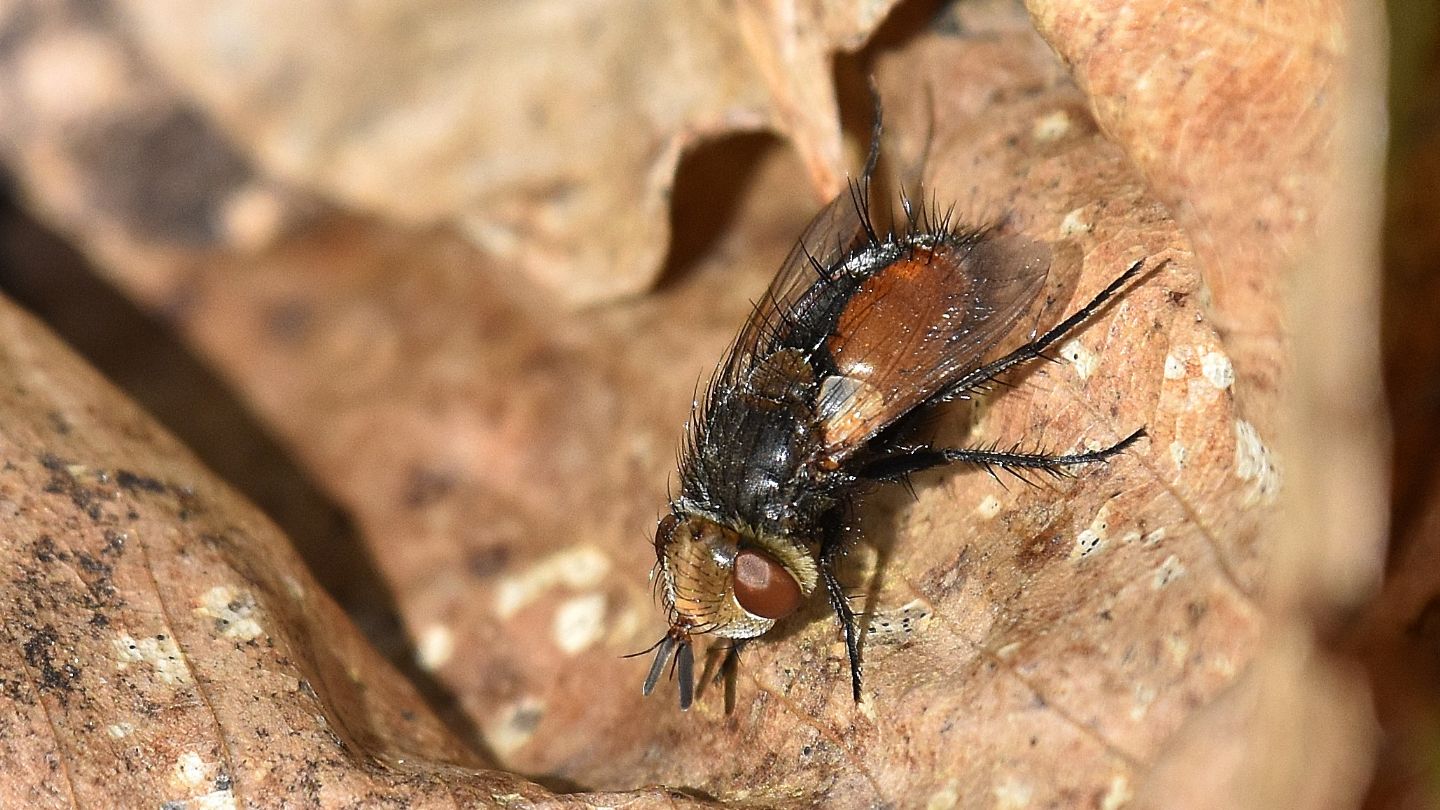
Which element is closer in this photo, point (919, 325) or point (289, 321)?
point (919, 325)

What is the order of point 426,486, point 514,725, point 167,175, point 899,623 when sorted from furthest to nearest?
1. point 167,175
2. point 426,486
3. point 514,725
4. point 899,623

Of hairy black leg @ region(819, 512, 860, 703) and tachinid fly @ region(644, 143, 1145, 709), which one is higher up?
tachinid fly @ region(644, 143, 1145, 709)

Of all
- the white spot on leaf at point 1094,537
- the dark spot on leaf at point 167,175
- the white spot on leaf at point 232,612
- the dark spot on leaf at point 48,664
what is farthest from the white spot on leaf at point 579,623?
the dark spot on leaf at point 167,175

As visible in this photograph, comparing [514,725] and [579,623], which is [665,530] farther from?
[514,725]

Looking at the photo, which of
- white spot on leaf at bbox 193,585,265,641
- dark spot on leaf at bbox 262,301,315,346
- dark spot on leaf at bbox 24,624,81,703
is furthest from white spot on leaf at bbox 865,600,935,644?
dark spot on leaf at bbox 262,301,315,346

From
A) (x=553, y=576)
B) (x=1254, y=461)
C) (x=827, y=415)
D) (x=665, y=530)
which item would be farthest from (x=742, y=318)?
(x=1254, y=461)

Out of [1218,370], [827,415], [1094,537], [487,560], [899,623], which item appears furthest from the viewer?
[487,560]

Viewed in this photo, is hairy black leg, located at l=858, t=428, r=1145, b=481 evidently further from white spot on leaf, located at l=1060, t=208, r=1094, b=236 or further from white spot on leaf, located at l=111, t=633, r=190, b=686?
white spot on leaf, located at l=111, t=633, r=190, b=686

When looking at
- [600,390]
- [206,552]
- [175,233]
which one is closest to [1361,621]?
[600,390]
